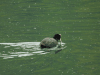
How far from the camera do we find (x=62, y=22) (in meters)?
19.3

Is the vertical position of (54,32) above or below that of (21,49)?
above

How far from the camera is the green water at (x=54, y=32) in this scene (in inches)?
388

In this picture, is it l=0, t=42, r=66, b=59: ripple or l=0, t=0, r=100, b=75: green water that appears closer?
l=0, t=0, r=100, b=75: green water

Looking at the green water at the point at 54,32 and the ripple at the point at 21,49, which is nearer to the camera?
the green water at the point at 54,32

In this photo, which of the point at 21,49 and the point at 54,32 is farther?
the point at 54,32

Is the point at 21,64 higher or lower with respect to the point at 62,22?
lower

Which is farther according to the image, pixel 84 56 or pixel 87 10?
pixel 87 10

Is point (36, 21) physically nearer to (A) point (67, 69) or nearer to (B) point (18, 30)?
(B) point (18, 30)

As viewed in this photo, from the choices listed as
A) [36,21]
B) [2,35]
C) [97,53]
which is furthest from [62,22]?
[97,53]

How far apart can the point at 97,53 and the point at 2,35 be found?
581 cm

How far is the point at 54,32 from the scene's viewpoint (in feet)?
53.0

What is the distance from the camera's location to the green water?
388 inches

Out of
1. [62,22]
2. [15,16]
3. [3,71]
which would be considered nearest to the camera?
[3,71]

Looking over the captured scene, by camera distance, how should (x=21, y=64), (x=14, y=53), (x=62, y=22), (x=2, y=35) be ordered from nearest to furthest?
(x=21, y=64), (x=14, y=53), (x=2, y=35), (x=62, y=22)
